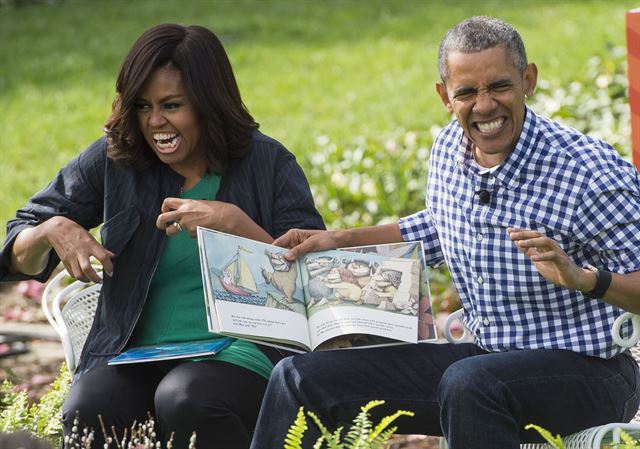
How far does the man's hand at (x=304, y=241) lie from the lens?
3529mm

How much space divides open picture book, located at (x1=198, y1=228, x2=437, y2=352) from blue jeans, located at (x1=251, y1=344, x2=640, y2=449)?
0.08 m

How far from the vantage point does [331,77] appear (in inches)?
388

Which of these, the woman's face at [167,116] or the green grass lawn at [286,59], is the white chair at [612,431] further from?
the green grass lawn at [286,59]

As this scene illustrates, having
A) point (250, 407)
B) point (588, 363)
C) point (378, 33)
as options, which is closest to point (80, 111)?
point (378, 33)

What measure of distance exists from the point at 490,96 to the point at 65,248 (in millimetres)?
1337

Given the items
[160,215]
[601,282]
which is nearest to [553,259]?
[601,282]

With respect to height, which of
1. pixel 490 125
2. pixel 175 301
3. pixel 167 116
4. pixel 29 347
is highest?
pixel 167 116

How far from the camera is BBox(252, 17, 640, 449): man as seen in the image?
3.08 meters

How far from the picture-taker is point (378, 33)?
11328mm

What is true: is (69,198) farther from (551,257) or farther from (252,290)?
(551,257)

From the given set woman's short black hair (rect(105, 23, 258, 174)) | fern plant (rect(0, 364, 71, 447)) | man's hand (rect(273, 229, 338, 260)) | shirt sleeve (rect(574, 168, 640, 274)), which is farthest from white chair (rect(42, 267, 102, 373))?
shirt sleeve (rect(574, 168, 640, 274))

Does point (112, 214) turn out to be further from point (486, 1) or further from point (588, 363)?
point (486, 1)

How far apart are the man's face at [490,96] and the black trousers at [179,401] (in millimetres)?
946

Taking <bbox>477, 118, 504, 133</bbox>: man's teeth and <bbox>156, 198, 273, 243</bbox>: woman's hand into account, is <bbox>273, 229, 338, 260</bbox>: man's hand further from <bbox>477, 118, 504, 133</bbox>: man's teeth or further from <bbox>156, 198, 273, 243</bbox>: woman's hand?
<bbox>477, 118, 504, 133</bbox>: man's teeth
